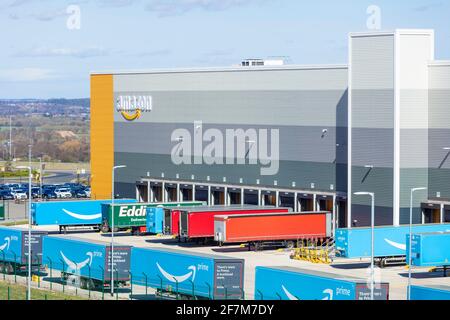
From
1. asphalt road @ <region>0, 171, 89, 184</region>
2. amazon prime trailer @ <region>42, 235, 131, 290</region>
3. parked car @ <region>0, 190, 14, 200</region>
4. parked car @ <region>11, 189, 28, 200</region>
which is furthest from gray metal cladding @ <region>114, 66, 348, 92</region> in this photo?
asphalt road @ <region>0, 171, 89, 184</region>

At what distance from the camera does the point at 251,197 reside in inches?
3450

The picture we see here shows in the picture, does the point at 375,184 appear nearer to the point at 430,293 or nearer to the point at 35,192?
the point at 430,293

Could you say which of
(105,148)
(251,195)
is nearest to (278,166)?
(251,195)

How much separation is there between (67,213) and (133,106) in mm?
17166

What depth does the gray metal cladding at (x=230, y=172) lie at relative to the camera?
81.0 meters

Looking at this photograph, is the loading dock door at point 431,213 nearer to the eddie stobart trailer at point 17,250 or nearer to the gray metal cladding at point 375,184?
the gray metal cladding at point 375,184

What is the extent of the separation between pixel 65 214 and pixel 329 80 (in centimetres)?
2198

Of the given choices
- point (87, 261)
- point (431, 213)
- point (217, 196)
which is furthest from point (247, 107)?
point (87, 261)

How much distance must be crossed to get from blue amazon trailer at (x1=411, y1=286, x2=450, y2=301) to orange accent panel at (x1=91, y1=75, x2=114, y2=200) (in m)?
62.7

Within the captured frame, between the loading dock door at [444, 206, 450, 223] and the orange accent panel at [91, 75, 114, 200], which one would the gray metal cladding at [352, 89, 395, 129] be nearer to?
the loading dock door at [444, 206, 450, 223]

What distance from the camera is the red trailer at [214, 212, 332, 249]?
70312 mm

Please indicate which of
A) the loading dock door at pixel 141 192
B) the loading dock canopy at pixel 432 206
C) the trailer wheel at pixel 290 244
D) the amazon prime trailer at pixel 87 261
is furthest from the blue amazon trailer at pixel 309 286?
the loading dock door at pixel 141 192

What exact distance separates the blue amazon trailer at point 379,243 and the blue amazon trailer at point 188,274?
43.7ft

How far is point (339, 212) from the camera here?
78875mm
